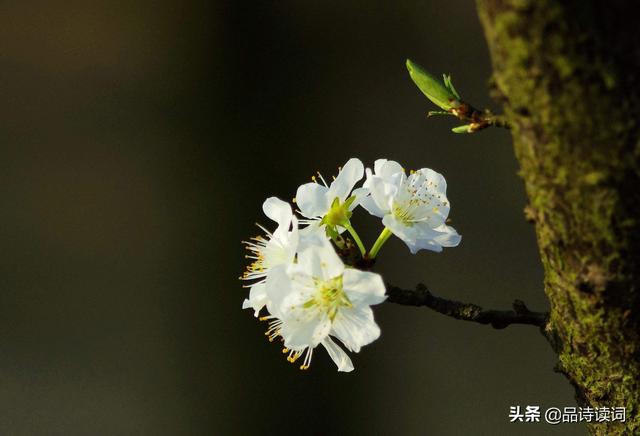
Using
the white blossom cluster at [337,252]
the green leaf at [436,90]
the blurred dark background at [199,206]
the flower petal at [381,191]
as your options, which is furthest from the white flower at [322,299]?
the blurred dark background at [199,206]

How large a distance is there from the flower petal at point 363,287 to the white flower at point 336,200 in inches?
4.3

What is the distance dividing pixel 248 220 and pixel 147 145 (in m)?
0.40

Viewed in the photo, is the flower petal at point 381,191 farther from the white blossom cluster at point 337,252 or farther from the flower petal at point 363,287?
the flower petal at point 363,287

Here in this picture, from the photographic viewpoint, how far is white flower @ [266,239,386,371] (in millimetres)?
664

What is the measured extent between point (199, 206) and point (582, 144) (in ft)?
6.43

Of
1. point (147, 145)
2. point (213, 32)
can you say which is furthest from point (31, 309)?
point (213, 32)

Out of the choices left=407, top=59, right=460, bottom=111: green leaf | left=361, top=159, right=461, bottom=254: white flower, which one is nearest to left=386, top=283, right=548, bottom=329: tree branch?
left=361, top=159, right=461, bottom=254: white flower

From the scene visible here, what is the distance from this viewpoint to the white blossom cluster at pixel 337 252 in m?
0.67

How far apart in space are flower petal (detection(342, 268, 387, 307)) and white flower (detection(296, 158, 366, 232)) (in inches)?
4.3

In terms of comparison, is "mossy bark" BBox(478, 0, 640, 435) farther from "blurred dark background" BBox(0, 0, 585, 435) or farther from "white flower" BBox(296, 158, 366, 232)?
"blurred dark background" BBox(0, 0, 585, 435)

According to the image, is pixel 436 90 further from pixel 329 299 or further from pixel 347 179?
pixel 329 299

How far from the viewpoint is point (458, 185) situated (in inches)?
89.2

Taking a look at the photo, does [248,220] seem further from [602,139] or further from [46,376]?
[602,139]

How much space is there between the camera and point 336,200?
77 cm
